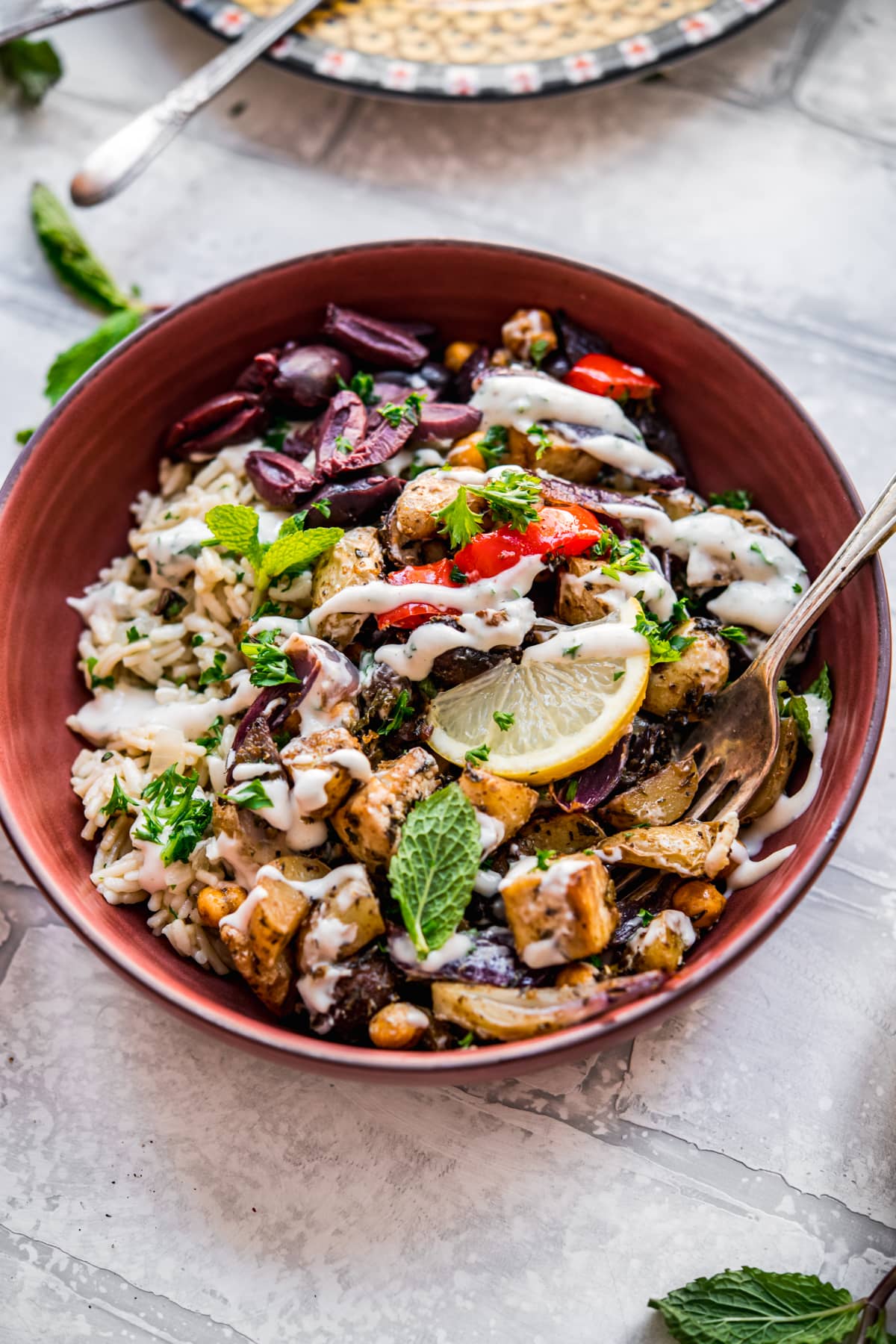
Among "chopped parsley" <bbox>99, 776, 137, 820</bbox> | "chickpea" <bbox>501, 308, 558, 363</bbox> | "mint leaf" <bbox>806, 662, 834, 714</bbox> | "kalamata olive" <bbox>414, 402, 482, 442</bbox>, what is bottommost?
"chopped parsley" <bbox>99, 776, 137, 820</bbox>

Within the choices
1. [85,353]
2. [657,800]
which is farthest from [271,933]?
[85,353]

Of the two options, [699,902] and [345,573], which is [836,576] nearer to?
[699,902]

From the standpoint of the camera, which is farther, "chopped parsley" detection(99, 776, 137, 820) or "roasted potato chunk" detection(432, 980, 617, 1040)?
"chopped parsley" detection(99, 776, 137, 820)

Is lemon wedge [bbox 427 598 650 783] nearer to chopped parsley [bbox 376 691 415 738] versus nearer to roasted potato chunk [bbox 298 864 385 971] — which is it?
chopped parsley [bbox 376 691 415 738]

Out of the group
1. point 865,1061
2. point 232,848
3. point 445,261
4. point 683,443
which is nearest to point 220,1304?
point 232,848

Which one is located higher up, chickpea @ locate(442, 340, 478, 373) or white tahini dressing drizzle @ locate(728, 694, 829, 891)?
chickpea @ locate(442, 340, 478, 373)

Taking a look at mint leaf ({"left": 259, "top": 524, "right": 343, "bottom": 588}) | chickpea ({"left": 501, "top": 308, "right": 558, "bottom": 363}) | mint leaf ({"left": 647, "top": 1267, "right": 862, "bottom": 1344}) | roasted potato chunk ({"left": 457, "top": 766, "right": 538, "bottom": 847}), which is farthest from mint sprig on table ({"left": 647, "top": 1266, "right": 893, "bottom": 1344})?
chickpea ({"left": 501, "top": 308, "right": 558, "bottom": 363})

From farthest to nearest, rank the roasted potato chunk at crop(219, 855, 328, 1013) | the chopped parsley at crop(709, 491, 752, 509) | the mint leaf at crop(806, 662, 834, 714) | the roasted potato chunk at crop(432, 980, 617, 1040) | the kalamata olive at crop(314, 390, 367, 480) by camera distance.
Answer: the chopped parsley at crop(709, 491, 752, 509), the kalamata olive at crop(314, 390, 367, 480), the mint leaf at crop(806, 662, 834, 714), the roasted potato chunk at crop(219, 855, 328, 1013), the roasted potato chunk at crop(432, 980, 617, 1040)
